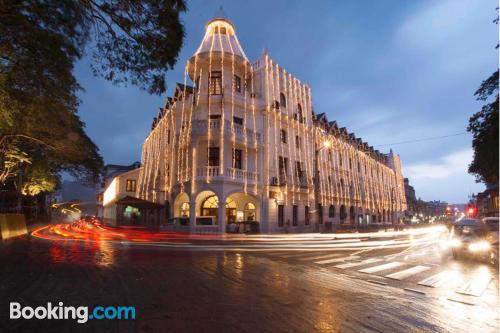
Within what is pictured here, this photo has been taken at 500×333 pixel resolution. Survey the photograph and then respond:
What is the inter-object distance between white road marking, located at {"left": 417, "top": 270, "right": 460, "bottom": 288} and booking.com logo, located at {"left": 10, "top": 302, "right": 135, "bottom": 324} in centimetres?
750

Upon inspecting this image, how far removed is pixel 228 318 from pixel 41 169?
26430 mm

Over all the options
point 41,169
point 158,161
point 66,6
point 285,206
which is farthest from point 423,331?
point 158,161

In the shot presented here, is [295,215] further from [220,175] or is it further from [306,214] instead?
[220,175]

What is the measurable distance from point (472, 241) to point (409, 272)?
5718 mm

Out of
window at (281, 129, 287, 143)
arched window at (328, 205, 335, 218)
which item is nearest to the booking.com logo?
window at (281, 129, 287, 143)

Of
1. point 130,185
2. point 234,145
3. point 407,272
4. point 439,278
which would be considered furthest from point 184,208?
point 439,278

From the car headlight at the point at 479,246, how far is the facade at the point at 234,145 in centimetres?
997

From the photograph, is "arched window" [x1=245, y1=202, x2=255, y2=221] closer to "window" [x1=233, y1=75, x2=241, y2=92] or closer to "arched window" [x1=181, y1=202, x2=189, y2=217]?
"arched window" [x1=181, y1=202, x2=189, y2=217]

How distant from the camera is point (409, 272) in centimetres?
1040

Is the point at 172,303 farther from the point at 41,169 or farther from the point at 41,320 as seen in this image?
the point at 41,169

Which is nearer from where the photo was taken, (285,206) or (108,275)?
(108,275)

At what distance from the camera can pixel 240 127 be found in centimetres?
2697

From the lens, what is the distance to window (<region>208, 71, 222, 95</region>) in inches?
1094

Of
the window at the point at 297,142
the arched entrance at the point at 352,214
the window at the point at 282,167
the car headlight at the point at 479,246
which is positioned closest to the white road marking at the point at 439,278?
the car headlight at the point at 479,246
